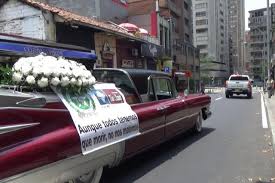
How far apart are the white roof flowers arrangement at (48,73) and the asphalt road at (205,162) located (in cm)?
178

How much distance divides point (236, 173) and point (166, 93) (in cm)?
277

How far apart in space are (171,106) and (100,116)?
3.23m

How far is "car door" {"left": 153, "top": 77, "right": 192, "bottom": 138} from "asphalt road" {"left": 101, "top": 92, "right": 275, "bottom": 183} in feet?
1.48

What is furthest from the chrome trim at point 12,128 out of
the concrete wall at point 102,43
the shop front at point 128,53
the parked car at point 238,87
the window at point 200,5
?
the window at point 200,5

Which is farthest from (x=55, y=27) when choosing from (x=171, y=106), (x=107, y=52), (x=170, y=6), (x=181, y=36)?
(x=181, y=36)

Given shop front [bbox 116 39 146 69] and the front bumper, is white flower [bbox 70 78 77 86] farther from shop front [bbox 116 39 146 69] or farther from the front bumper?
the front bumper

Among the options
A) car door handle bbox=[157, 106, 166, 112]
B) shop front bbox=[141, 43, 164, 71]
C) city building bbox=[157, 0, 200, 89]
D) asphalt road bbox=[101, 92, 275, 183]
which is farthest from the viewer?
city building bbox=[157, 0, 200, 89]

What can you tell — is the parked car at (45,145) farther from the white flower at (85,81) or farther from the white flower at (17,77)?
the white flower at (85,81)

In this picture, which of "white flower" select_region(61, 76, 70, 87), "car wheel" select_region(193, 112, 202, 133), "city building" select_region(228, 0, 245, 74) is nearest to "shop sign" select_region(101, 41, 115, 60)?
"car wheel" select_region(193, 112, 202, 133)

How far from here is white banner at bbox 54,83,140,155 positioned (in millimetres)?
5176

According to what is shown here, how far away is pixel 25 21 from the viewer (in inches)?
789

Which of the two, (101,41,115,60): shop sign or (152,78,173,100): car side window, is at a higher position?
(101,41,115,60): shop sign

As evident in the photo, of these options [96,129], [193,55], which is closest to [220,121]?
[96,129]

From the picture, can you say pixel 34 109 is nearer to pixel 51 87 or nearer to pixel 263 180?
pixel 51 87
